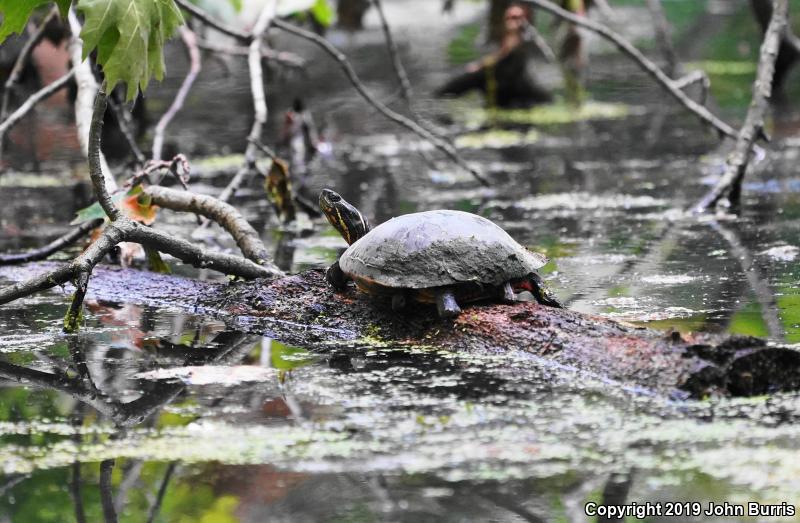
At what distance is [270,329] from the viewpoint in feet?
14.7

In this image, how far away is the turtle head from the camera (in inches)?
181

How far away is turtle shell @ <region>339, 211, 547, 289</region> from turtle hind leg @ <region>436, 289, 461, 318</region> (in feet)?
0.18

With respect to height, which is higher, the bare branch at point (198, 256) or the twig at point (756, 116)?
the twig at point (756, 116)

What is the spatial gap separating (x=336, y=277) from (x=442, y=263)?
1.76 ft

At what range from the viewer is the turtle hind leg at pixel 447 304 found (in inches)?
155

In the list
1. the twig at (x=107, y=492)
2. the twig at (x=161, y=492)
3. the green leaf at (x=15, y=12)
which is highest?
the green leaf at (x=15, y=12)

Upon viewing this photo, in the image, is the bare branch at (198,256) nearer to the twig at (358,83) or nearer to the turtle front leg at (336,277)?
the turtle front leg at (336,277)

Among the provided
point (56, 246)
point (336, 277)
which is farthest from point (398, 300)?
point (56, 246)

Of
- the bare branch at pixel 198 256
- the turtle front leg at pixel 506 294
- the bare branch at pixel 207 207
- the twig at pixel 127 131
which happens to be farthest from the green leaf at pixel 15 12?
the twig at pixel 127 131

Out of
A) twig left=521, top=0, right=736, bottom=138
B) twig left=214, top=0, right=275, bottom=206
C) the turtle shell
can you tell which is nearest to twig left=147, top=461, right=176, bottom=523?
the turtle shell

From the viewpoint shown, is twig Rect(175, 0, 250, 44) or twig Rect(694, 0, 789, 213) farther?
twig Rect(175, 0, 250, 44)

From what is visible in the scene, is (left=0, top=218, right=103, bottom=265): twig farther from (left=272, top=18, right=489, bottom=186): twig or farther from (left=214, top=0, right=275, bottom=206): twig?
(left=272, top=18, right=489, bottom=186): twig

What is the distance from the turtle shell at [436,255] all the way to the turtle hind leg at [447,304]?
2.2 inches

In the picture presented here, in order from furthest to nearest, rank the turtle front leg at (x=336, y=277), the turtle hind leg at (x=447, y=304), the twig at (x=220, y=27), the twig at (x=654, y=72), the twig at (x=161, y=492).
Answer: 1. the twig at (x=654, y=72)
2. the twig at (x=220, y=27)
3. the turtle front leg at (x=336, y=277)
4. the turtle hind leg at (x=447, y=304)
5. the twig at (x=161, y=492)
